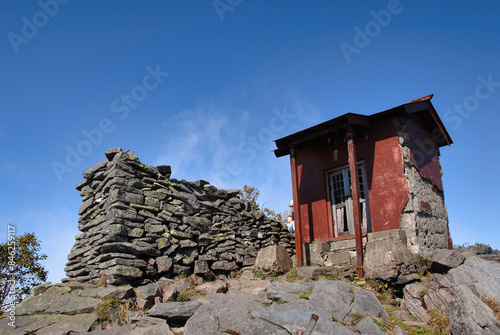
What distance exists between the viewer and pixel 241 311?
21.3 ft

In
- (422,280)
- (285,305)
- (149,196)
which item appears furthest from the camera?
(149,196)

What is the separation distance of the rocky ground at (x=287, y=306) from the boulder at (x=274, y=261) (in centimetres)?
112

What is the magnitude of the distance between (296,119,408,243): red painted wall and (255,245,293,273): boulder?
157cm

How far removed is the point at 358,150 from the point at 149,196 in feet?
19.3

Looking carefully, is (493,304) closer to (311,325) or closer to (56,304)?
(311,325)

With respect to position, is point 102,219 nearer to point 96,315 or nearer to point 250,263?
point 96,315

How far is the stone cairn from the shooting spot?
8.16m

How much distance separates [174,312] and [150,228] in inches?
110

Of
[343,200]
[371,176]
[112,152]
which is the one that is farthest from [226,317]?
[371,176]

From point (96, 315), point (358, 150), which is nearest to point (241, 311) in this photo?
point (96, 315)

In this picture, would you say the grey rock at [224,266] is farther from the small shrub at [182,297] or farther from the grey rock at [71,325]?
the grey rock at [71,325]

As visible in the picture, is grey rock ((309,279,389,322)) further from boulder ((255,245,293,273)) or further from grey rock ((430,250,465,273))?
boulder ((255,245,293,273))

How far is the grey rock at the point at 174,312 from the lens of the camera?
21.1 ft

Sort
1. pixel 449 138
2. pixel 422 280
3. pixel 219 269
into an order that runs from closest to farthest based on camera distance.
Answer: pixel 422 280 < pixel 219 269 < pixel 449 138
